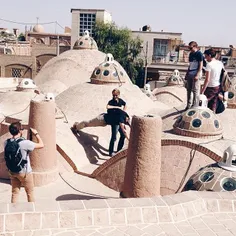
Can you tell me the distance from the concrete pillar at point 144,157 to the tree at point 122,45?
74.4 ft

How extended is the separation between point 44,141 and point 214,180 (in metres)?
4.14

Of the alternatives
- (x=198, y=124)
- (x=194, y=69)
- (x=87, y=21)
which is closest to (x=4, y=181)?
(x=198, y=124)

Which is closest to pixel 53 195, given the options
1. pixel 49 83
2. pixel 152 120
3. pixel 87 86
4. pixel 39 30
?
pixel 152 120

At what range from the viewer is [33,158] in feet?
27.8

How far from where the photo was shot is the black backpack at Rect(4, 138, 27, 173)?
5.19 metres

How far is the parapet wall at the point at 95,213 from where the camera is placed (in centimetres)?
391

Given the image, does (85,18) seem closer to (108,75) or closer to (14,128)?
(108,75)

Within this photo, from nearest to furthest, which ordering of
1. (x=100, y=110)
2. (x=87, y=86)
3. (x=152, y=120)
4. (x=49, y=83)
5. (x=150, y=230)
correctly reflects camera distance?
(x=150, y=230) → (x=152, y=120) → (x=100, y=110) → (x=87, y=86) → (x=49, y=83)

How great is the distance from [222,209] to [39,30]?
4090cm

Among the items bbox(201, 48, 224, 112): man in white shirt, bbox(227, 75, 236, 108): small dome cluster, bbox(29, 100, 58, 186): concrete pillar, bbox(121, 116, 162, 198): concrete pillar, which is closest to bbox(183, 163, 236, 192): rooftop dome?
bbox(121, 116, 162, 198): concrete pillar

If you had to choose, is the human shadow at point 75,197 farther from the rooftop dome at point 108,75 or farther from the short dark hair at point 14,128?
the rooftop dome at point 108,75

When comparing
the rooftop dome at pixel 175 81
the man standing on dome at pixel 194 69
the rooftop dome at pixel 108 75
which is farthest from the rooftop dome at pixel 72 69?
the man standing on dome at pixel 194 69

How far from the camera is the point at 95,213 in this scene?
4.12 meters

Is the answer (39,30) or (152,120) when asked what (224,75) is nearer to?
(152,120)
